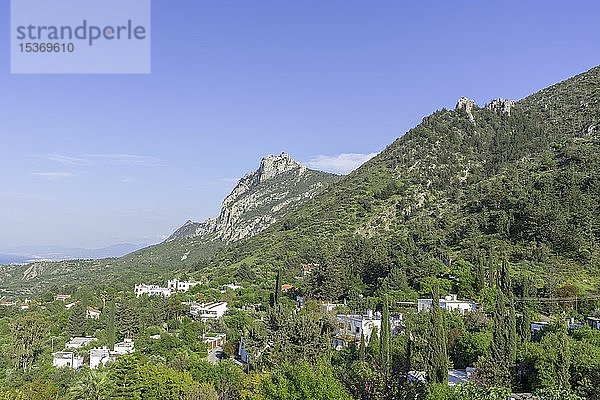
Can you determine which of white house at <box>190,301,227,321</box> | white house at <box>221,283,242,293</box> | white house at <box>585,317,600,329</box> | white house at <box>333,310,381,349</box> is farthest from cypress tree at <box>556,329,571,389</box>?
white house at <box>221,283,242,293</box>

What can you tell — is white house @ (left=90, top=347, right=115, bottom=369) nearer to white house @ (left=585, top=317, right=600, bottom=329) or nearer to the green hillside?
the green hillside

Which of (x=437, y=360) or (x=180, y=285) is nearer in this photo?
(x=437, y=360)

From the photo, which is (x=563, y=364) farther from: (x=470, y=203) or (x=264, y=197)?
(x=264, y=197)

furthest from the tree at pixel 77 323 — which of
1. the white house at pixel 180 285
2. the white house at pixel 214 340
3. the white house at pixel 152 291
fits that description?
the white house at pixel 180 285

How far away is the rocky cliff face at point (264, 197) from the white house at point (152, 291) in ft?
167

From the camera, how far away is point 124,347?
37.8 m

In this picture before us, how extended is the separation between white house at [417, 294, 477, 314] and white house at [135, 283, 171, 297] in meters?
27.0

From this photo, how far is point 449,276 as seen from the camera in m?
44.1

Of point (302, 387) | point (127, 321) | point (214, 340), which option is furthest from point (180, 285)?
point (302, 387)

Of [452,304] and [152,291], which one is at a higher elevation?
[452,304]

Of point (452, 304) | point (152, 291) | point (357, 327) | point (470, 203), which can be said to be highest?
point (470, 203)

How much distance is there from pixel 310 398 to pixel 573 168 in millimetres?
46062

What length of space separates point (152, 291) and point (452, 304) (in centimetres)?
3396

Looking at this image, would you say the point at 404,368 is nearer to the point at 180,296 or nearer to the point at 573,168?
the point at 180,296
